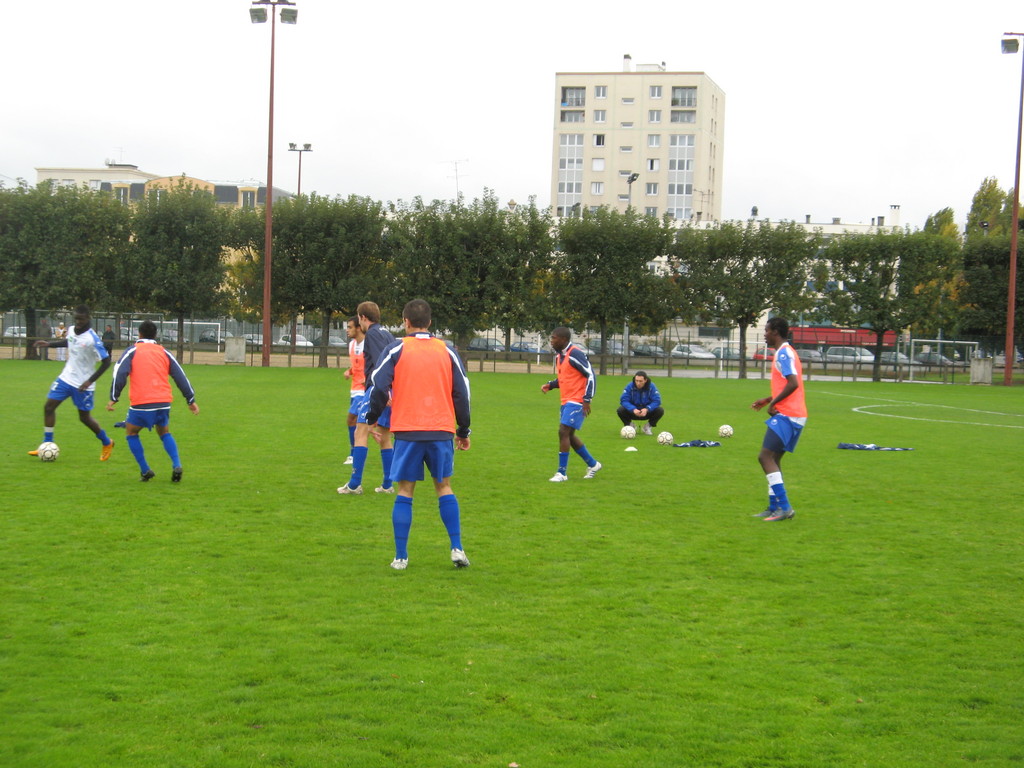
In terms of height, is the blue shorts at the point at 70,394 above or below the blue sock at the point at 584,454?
above

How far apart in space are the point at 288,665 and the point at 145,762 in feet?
4.25

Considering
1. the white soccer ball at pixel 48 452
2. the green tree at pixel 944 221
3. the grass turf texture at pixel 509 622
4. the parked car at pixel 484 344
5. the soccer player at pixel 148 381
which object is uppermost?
the green tree at pixel 944 221

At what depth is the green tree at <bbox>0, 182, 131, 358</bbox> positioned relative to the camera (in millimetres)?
46844

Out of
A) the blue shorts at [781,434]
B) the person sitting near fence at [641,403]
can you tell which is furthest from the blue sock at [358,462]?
the person sitting near fence at [641,403]

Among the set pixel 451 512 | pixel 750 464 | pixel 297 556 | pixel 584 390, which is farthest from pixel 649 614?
pixel 750 464

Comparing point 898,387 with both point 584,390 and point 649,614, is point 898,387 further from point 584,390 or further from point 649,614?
point 649,614

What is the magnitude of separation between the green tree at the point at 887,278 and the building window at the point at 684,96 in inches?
2321

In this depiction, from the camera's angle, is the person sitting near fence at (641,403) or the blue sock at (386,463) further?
the person sitting near fence at (641,403)

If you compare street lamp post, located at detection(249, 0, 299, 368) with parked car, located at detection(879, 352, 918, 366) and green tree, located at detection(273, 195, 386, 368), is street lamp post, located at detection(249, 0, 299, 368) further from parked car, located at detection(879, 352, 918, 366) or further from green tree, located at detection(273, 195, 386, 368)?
parked car, located at detection(879, 352, 918, 366)

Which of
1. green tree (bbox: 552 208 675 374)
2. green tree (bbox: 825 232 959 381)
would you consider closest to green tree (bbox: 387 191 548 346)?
green tree (bbox: 552 208 675 374)

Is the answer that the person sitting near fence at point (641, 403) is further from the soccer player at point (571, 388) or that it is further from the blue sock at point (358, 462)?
the blue sock at point (358, 462)

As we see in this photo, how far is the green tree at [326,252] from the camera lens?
48500 millimetres

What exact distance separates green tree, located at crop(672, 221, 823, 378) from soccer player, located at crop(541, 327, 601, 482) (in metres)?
37.4

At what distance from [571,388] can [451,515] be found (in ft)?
16.9
